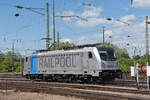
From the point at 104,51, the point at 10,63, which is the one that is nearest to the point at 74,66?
the point at 104,51

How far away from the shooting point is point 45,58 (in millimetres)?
30000

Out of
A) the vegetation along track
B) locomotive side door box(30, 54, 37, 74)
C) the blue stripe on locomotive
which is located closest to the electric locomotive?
the blue stripe on locomotive

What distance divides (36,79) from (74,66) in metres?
9.13

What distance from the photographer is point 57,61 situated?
28016 millimetres

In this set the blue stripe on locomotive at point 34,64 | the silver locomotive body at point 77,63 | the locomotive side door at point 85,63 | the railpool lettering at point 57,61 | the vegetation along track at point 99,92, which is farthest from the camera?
the blue stripe on locomotive at point 34,64

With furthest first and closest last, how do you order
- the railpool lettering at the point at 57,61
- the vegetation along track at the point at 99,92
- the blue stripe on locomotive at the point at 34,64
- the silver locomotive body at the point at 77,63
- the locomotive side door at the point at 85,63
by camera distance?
the blue stripe on locomotive at the point at 34,64 < the railpool lettering at the point at 57,61 < the locomotive side door at the point at 85,63 < the silver locomotive body at the point at 77,63 < the vegetation along track at the point at 99,92

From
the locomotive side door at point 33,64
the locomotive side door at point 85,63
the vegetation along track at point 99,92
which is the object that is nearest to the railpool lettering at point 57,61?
the locomotive side door at point 33,64

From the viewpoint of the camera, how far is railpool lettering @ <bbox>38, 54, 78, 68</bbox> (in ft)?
86.3

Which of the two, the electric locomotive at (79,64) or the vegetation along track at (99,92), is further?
the electric locomotive at (79,64)

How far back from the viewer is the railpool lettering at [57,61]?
26.3 metres

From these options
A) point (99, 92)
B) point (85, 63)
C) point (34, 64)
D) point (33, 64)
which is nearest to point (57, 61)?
point (85, 63)

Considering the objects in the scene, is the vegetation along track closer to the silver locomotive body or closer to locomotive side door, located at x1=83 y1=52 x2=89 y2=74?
the silver locomotive body

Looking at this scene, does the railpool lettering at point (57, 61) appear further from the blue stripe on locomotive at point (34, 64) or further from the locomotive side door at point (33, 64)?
the locomotive side door at point (33, 64)

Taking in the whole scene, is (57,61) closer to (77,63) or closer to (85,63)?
(77,63)
